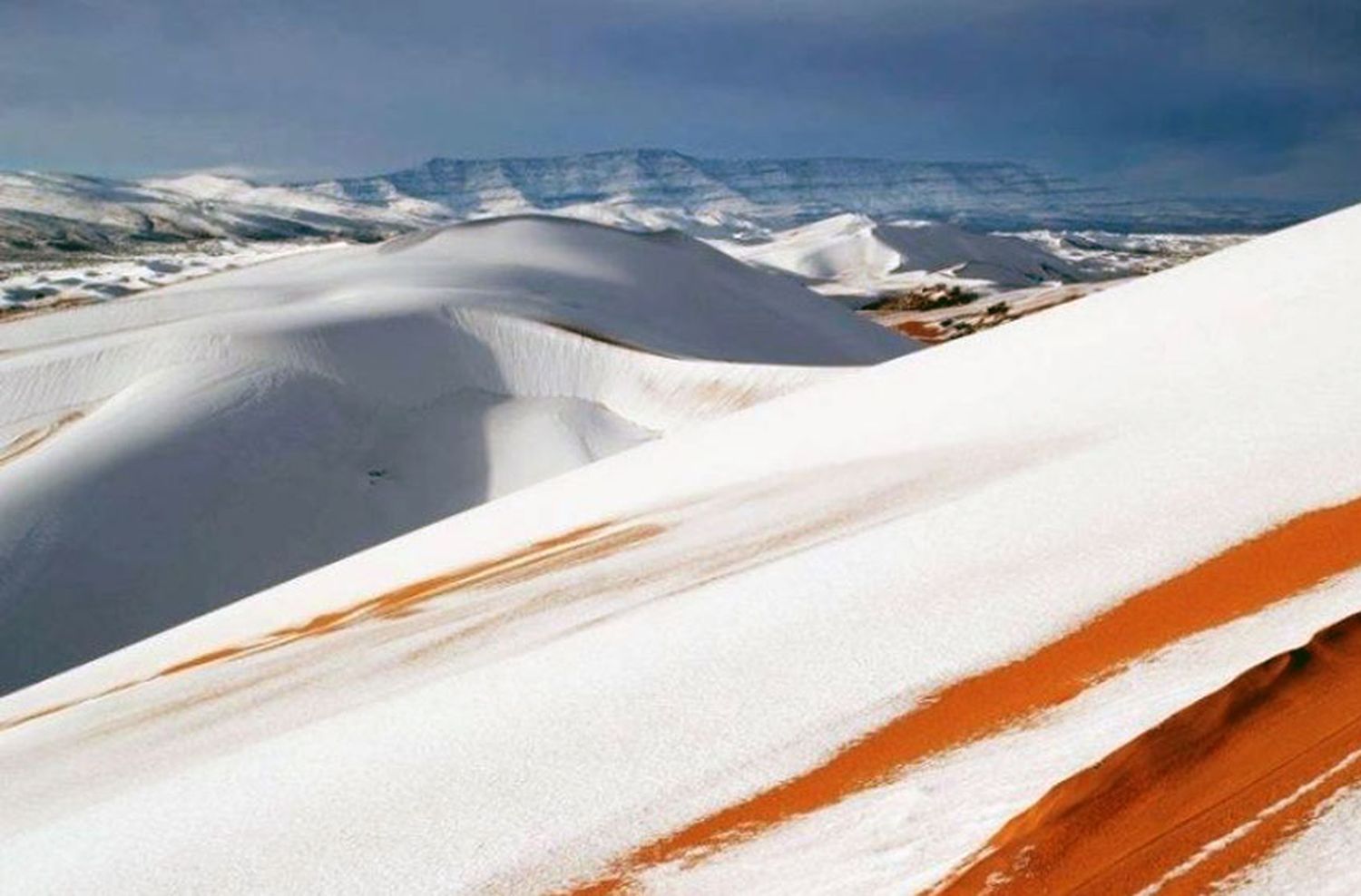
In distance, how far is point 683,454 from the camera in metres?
16.6

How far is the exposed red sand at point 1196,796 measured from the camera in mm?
3506

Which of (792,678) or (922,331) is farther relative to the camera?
(922,331)

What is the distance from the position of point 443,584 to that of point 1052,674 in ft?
28.0

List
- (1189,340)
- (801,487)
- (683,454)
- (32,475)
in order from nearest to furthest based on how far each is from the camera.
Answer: (801,487), (1189,340), (683,454), (32,475)

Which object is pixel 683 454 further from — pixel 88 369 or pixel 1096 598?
pixel 88 369

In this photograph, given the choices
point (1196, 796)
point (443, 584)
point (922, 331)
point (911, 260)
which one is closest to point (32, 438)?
point (443, 584)

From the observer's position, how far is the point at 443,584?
1241 cm

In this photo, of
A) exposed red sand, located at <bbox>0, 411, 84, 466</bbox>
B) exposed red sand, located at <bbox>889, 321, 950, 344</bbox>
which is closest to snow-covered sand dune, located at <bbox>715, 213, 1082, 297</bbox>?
exposed red sand, located at <bbox>889, 321, 950, 344</bbox>

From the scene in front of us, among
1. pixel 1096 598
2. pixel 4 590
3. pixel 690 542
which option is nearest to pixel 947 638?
pixel 1096 598

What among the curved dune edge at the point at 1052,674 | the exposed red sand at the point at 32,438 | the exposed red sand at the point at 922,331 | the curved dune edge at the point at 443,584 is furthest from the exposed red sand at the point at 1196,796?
the exposed red sand at the point at 922,331

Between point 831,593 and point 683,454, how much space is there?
980cm

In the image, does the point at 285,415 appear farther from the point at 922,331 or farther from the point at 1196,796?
the point at 922,331

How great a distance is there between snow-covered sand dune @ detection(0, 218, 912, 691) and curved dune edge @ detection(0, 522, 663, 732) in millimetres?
14484

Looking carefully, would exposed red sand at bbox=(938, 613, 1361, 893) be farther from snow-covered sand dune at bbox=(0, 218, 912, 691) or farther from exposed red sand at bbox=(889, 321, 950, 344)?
exposed red sand at bbox=(889, 321, 950, 344)
